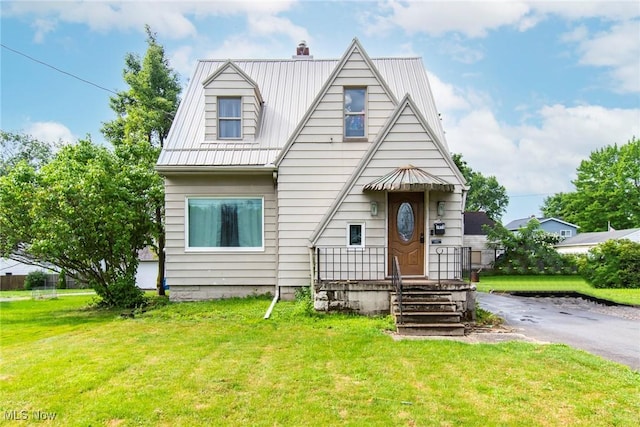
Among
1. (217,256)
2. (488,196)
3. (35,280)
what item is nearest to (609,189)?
(488,196)

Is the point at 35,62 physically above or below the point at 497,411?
above

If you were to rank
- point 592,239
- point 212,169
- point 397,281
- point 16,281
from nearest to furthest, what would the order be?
point 397,281
point 212,169
point 16,281
point 592,239

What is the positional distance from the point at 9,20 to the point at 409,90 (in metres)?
11.2

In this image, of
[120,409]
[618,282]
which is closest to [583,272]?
[618,282]

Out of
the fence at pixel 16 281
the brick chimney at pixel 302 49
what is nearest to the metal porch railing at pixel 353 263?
the brick chimney at pixel 302 49

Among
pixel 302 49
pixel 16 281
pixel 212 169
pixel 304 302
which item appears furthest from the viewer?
pixel 16 281

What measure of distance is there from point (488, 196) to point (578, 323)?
57.9 meters

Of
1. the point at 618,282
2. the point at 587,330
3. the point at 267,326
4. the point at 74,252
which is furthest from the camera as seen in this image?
the point at 618,282

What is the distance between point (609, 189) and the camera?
41.5m

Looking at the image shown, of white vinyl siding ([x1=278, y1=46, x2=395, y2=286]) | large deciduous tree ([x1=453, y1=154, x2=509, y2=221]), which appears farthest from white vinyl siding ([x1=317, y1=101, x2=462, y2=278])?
large deciduous tree ([x1=453, y1=154, x2=509, y2=221])

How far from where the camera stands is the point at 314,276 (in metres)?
8.88

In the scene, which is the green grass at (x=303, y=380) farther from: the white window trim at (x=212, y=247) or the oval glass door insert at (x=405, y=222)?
the white window trim at (x=212, y=247)

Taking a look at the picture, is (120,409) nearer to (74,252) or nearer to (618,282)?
(74,252)

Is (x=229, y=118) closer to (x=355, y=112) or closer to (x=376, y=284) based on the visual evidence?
(x=355, y=112)
